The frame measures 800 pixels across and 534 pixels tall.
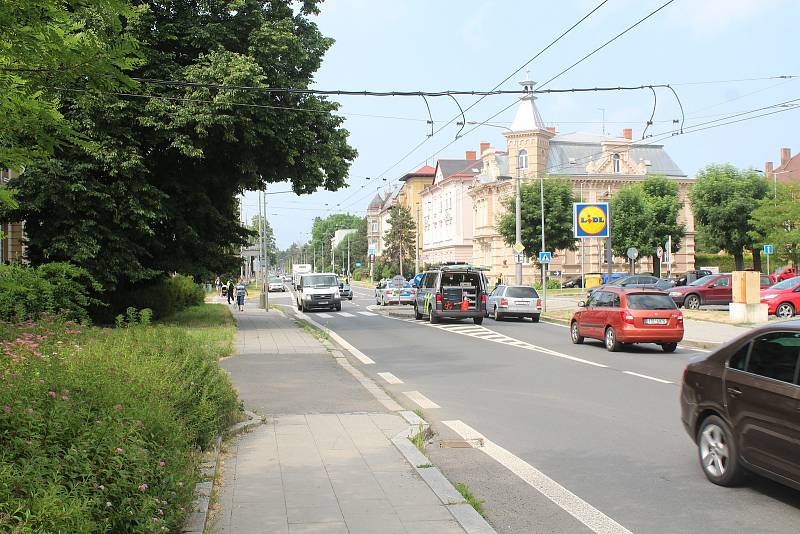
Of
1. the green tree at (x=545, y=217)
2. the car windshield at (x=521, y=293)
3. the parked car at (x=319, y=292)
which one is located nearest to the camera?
the car windshield at (x=521, y=293)

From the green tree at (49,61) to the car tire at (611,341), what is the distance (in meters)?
15.1

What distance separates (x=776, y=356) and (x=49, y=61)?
19.4 feet

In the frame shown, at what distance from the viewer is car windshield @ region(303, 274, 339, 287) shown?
42.2 meters

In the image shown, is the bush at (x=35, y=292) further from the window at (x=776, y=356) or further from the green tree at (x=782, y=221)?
the green tree at (x=782, y=221)

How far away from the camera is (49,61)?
217 inches

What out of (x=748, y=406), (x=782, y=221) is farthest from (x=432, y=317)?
(x=782, y=221)

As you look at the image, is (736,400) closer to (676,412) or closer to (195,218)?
(676,412)

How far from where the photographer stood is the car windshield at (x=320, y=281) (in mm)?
42219

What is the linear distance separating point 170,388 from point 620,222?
203ft

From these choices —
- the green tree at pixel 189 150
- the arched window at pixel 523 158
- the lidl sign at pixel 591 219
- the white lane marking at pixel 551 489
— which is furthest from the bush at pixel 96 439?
the arched window at pixel 523 158

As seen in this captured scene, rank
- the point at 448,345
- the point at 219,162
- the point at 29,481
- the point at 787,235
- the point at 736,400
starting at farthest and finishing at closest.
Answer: the point at 787,235
the point at 219,162
the point at 448,345
the point at 736,400
the point at 29,481

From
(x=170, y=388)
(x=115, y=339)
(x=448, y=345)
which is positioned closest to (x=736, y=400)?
(x=170, y=388)

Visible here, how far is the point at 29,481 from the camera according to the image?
3.87 m

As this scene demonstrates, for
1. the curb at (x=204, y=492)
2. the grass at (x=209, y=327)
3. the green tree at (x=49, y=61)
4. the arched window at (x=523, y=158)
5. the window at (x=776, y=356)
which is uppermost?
the arched window at (x=523, y=158)
